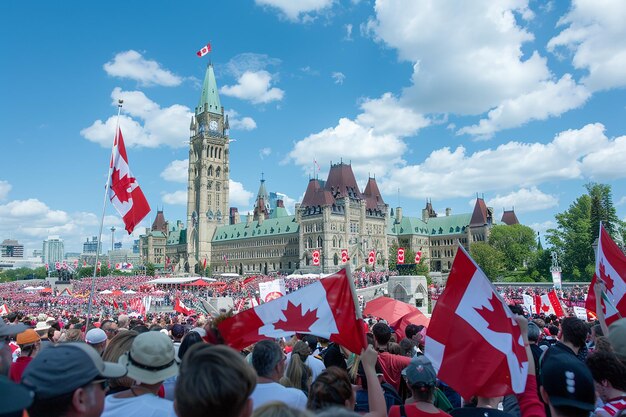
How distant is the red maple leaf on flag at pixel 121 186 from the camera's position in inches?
510

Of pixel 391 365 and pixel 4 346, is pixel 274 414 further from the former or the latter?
pixel 391 365

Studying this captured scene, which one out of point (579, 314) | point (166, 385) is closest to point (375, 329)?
point (166, 385)

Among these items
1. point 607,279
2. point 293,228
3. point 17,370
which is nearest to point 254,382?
point 17,370

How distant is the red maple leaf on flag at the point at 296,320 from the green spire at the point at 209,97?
124898 mm

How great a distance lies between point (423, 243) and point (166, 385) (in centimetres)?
10701

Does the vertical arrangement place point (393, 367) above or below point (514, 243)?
below

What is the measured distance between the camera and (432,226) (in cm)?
11025

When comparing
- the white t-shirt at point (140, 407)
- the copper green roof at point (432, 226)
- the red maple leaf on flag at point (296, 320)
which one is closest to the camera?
the white t-shirt at point (140, 407)

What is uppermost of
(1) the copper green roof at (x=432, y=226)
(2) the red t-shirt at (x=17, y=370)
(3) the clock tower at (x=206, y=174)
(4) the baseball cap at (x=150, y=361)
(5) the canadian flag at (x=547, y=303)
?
(3) the clock tower at (x=206, y=174)

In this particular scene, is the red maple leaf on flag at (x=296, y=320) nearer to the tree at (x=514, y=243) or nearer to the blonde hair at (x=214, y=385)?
the blonde hair at (x=214, y=385)

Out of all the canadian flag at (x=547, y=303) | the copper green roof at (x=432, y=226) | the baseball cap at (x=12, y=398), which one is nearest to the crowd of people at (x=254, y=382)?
the baseball cap at (x=12, y=398)

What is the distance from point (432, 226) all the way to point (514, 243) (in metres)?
24.7

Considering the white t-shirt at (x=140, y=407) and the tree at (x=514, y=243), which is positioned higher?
the tree at (x=514, y=243)

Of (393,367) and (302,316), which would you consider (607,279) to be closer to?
(393,367)
